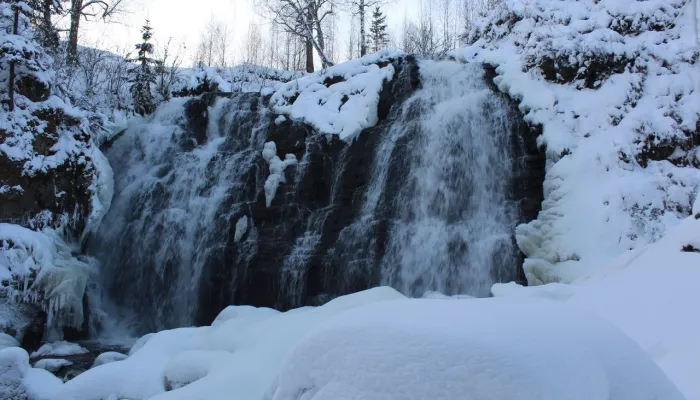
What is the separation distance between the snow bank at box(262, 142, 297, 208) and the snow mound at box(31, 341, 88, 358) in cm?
362

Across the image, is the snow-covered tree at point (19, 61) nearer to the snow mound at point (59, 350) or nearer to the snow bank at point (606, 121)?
the snow mound at point (59, 350)

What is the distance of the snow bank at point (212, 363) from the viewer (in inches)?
155

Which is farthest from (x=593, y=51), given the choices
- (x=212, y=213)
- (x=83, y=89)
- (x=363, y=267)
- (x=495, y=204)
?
(x=83, y=89)

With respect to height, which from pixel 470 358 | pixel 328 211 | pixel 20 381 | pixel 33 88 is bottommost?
pixel 20 381

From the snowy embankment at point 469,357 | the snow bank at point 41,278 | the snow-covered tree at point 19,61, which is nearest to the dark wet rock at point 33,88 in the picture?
the snow-covered tree at point 19,61

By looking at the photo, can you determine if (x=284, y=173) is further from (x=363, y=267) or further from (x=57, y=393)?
(x=57, y=393)

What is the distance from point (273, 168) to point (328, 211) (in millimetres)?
1705

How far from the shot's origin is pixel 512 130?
9352mm

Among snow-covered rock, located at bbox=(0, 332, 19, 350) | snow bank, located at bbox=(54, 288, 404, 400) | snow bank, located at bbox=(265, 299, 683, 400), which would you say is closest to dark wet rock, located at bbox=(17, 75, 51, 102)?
snow-covered rock, located at bbox=(0, 332, 19, 350)

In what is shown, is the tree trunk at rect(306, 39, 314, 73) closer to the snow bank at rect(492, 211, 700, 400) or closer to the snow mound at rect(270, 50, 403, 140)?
the snow mound at rect(270, 50, 403, 140)

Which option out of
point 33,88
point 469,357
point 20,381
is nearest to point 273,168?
point 33,88

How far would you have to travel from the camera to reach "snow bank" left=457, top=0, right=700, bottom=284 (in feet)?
23.6

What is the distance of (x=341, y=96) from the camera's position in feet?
37.9

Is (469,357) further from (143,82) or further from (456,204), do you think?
(143,82)
